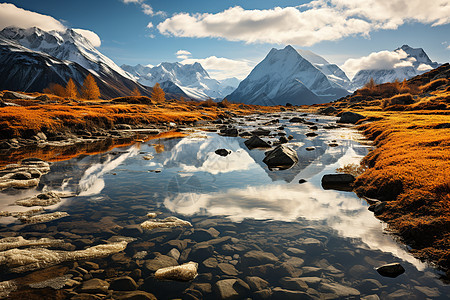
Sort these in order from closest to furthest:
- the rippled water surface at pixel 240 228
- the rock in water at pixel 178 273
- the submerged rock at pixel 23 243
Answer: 1. the rippled water surface at pixel 240 228
2. the rock in water at pixel 178 273
3. the submerged rock at pixel 23 243

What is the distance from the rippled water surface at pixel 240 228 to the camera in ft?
25.6

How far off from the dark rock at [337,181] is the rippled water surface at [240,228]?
0.84 meters

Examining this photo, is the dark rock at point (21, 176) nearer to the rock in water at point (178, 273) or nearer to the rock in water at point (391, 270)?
the rock in water at point (178, 273)

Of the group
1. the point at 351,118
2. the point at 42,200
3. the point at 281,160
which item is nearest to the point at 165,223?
the point at 42,200

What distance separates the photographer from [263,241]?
408 inches

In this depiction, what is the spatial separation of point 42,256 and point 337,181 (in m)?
17.7

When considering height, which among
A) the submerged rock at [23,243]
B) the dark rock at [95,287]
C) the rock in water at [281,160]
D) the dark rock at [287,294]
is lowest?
the submerged rock at [23,243]

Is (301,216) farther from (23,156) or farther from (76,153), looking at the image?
(23,156)

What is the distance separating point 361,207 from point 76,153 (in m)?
31.2

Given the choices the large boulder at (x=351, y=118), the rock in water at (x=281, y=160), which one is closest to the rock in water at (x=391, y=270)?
the rock in water at (x=281, y=160)

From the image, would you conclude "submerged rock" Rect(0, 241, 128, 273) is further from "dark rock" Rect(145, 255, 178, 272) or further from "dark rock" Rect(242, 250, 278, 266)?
"dark rock" Rect(242, 250, 278, 266)

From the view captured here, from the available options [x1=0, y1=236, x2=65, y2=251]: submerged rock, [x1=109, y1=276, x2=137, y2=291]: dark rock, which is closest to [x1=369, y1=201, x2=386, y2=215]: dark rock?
[x1=109, y1=276, x2=137, y2=291]: dark rock

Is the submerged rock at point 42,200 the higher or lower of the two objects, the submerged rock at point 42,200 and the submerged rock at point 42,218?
the higher

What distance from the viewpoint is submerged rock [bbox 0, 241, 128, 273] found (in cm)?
846
